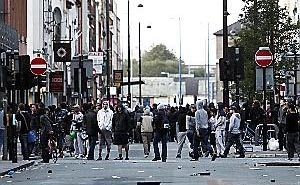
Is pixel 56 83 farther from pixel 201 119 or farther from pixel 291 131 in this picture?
pixel 291 131

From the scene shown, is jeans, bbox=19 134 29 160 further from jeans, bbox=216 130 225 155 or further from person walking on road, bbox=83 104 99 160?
jeans, bbox=216 130 225 155

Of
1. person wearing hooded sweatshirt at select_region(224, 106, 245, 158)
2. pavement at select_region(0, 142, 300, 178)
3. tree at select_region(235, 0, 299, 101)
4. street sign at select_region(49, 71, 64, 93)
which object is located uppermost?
tree at select_region(235, 0, 299, 101)

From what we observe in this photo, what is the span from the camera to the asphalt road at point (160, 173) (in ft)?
80.8

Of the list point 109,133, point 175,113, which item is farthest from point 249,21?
point 109,133

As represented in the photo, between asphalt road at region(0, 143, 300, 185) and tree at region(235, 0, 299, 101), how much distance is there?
22661mm

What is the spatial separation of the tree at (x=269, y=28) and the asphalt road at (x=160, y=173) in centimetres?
2266

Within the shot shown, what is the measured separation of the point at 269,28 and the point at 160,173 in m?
30.5

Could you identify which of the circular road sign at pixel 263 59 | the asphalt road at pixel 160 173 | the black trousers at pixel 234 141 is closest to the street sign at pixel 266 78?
the circular road sign at pixel 263 59

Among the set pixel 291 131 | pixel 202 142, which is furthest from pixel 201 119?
pixel 291 131

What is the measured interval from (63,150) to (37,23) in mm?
27742

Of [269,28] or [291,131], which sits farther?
[269,28]

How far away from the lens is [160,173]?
90.9 feet

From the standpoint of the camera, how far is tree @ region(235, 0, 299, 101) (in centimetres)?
5728

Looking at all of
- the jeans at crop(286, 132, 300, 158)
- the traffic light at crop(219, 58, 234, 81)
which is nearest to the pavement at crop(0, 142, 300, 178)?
the jeans at crop(286, 132, 300, 158)
